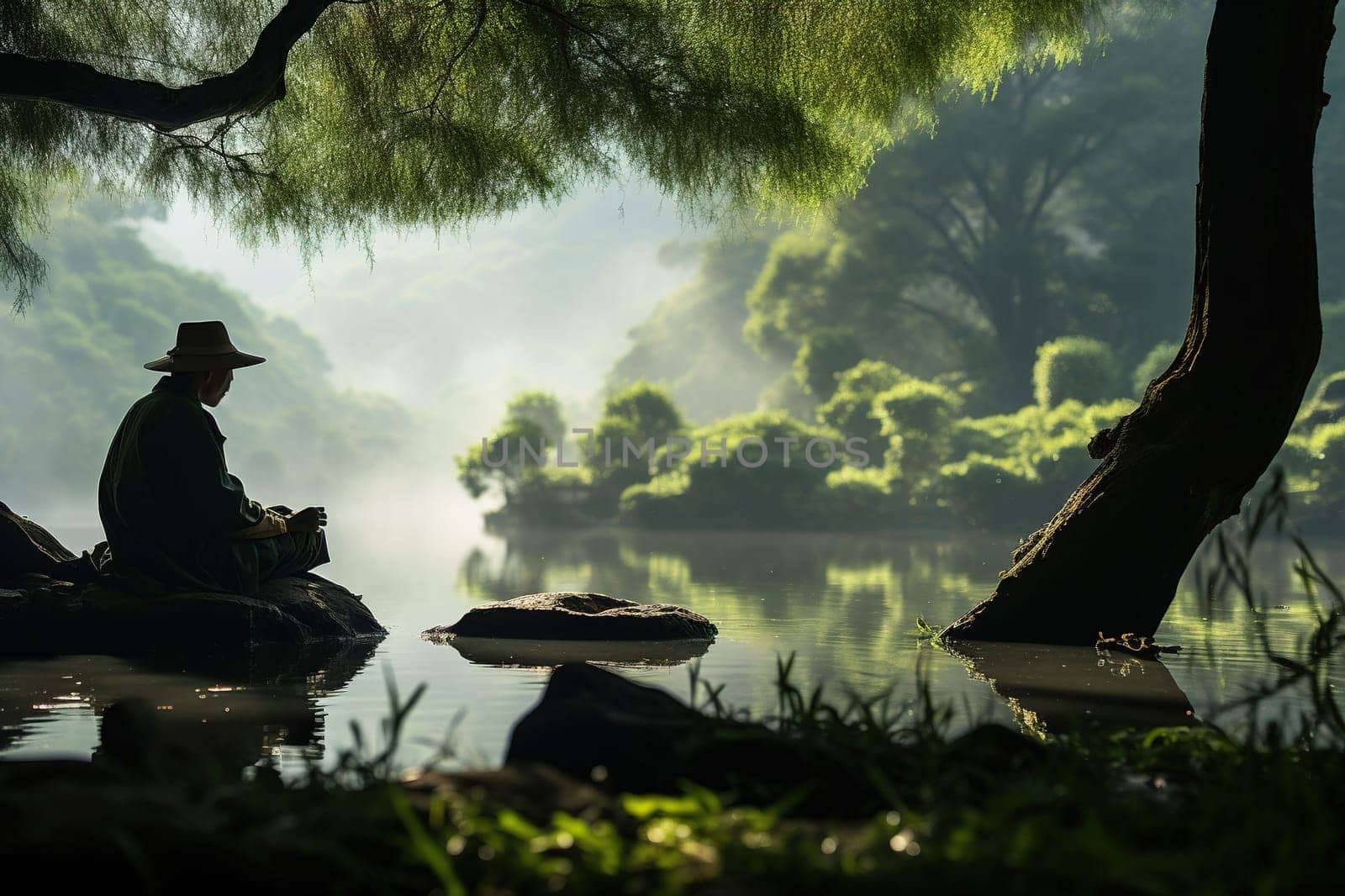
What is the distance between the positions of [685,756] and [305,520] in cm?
484

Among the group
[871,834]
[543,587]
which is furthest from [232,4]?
[871,834]

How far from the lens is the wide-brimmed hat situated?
6488mm

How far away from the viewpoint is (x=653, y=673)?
19.2ft

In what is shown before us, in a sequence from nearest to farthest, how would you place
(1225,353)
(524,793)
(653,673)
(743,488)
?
(524,793)
(653,673)
(1225,353)
(743,488)

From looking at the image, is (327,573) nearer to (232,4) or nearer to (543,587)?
(543,587)

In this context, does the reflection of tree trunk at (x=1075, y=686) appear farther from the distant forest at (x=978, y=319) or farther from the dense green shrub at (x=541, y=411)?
the dense green shrub at (x=541, y=411)

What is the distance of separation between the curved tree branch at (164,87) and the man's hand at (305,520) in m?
1.97

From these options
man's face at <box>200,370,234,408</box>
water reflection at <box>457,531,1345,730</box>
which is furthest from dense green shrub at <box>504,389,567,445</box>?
man's face at <box>200,370,234,408</box>

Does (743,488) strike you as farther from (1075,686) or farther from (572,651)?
(1075,686)

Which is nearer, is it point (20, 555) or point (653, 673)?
point (653, 673)

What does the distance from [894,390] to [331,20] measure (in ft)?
70.8

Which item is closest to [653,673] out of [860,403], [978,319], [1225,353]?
[1225,353]

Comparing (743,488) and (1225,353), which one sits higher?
(743,488)

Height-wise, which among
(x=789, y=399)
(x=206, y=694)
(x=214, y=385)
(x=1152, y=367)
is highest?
(x=789, y=399)
